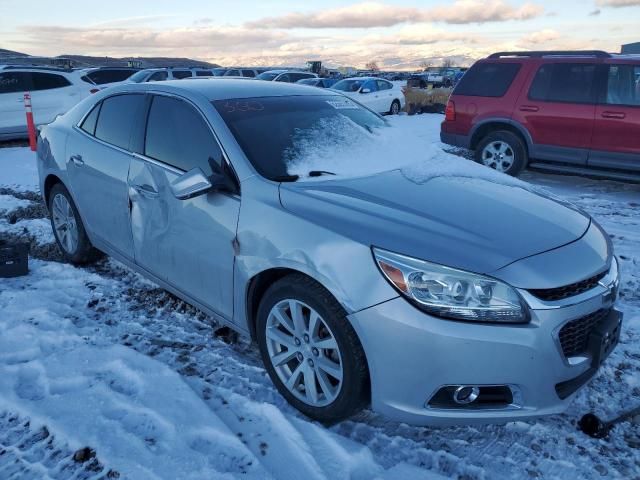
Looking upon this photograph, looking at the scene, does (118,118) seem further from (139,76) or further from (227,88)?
(139,76)

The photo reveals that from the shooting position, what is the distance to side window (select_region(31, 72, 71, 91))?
12555 mm

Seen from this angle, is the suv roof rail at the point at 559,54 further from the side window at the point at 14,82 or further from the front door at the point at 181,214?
the side window at the point at 14,82

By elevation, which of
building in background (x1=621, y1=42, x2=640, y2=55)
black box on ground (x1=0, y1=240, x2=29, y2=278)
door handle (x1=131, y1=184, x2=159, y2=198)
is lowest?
black box on ground (x1=0, y1=240, x2=29, y2=278)

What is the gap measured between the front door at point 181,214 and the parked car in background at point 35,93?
9.43 m

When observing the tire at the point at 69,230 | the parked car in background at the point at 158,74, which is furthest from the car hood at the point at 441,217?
the parked car in background at the point at 158,74

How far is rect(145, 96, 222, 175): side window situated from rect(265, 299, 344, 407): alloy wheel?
972 millimetres

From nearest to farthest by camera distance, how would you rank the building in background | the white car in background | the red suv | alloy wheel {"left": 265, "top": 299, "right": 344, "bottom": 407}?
alloy wheel {"left": 265, "top": 299, "right": 344, "bottom": 407}
the red suv
the white car in background
the building in background

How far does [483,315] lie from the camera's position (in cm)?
223

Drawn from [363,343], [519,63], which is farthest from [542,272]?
[519,63]

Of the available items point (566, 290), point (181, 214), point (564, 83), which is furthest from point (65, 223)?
point (564, 83)

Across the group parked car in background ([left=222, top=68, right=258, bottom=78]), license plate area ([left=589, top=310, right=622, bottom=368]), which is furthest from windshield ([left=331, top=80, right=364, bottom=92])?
license plate area ([left=589, top=310, right=622, bottom=368])

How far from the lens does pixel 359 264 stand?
2.36 metres

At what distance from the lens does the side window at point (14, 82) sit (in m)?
12.1

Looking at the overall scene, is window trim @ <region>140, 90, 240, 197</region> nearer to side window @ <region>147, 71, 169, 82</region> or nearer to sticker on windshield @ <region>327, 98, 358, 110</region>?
sticker on windshield @ <region>327, 98, 358, 110</region>
